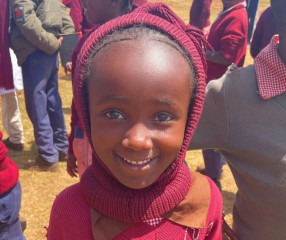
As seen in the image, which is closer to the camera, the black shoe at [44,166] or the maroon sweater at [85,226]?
the maroon sweater at [85,226]

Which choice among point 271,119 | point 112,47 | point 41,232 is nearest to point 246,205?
point 271,119

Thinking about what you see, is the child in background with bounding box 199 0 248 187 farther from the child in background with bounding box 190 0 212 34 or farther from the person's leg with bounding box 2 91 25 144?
the person's leg with bounding box 2 91 25 144

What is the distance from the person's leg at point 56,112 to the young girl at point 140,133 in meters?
2.72

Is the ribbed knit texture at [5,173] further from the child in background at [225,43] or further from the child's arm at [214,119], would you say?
the child in background at [225,43]

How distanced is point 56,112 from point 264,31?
84.4 inches

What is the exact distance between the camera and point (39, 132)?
3.93 m

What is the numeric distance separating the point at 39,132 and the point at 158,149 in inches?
117

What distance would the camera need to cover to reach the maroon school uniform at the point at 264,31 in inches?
152

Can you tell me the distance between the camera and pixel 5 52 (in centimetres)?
365

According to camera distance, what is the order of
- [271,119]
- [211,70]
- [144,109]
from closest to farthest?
[144,109]
[271,119]
[211,70]

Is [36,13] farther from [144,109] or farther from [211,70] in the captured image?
[144,109]

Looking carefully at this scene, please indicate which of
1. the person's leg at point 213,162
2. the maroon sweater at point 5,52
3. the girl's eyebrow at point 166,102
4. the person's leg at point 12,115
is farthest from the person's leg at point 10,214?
the person's leg at point 12,115

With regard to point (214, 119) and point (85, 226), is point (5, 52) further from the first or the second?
point (85, 226)

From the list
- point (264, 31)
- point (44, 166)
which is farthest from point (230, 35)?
point (44, 166)
